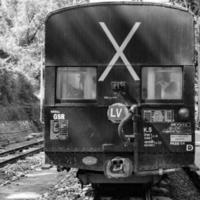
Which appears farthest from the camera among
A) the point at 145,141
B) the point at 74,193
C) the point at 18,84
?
the point at 18,84

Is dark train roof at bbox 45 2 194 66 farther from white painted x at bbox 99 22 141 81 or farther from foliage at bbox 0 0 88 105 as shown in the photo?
foliage at bbox 0 0 88 105

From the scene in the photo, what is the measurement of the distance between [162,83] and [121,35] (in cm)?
100

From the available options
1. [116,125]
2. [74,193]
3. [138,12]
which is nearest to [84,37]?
[138,12]

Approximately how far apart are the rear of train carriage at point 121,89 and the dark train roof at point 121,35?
0.6 inches

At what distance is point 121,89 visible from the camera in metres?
7.54

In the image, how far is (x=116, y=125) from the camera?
754 centimetres

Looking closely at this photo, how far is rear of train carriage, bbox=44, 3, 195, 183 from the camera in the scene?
7.52 m

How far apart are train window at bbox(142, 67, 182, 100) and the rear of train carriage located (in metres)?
0.02

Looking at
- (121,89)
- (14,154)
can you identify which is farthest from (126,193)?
(14,154)

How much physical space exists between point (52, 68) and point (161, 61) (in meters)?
1.74

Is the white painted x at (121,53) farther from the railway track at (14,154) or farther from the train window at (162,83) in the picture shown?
the railway track at (14,154)

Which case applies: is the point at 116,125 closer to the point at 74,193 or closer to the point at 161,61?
the point at 161,61

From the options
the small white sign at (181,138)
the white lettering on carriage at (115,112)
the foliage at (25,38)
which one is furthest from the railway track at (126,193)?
the foliage at (25,38)

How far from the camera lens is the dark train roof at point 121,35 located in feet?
25.0
